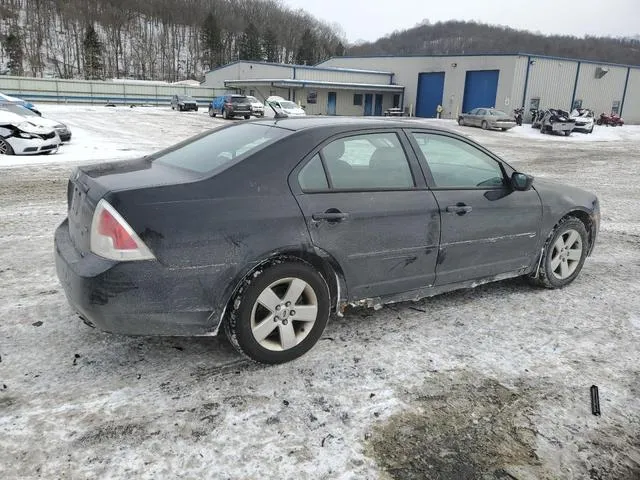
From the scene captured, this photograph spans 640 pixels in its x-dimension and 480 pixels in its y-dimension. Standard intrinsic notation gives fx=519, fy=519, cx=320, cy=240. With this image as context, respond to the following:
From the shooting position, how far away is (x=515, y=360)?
3473 mm

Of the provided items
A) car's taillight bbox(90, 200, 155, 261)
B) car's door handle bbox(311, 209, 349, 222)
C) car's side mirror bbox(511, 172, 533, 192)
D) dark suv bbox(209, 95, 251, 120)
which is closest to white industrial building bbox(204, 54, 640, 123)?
dark suv bbox(209, 95, 251, 120)

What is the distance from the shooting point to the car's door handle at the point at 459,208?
12.5ft

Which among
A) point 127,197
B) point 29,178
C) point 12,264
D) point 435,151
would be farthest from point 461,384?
point 29,178

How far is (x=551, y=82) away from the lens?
136 feet

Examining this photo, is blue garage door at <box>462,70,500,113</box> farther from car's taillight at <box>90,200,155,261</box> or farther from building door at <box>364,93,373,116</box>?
car's taillight at <box>90,200,155,261</box>

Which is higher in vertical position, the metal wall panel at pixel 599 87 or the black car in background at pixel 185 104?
the metal wall panel at pixel 599 87

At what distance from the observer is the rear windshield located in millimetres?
3326

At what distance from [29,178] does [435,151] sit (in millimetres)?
8741

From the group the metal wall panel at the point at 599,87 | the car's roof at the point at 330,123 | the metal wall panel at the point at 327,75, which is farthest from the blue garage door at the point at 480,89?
the car's roof at the point at 330,123

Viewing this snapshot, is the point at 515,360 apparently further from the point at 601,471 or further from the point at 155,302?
the point at 155,302

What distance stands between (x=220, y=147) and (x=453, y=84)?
45.2 m

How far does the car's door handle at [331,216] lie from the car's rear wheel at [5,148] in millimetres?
12123

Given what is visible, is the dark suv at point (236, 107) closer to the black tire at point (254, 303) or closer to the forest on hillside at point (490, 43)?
the black tire at point (254, 303)

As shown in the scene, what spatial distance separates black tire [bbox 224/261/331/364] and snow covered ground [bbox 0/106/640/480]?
0.11 metres
